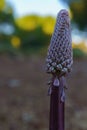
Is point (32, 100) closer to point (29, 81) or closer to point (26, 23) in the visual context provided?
point (29, 81)

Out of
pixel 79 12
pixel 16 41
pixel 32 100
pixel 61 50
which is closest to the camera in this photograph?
pixel 61 50

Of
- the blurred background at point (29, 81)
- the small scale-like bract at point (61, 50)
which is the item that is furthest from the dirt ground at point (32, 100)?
the small scale-like bract at point (61, 50)

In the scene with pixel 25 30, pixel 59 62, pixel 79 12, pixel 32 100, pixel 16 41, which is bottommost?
pixel 59 62

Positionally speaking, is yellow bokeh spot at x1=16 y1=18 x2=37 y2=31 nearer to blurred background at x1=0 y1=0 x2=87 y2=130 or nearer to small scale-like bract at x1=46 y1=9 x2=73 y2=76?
blurred background at x1=0 y1=0 x2=87 y2=130

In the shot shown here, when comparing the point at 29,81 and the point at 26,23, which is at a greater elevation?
the point at 26,23

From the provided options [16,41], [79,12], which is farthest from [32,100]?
[79,12]

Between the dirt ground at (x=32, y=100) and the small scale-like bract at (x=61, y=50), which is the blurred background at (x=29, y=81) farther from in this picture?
the small scale-like bract at (x=61, y=50)

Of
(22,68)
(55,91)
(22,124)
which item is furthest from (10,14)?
(55,91)

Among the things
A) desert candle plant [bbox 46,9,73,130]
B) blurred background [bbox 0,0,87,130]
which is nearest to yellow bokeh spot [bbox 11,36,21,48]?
blurred background [bbox 0,0,87,130]
